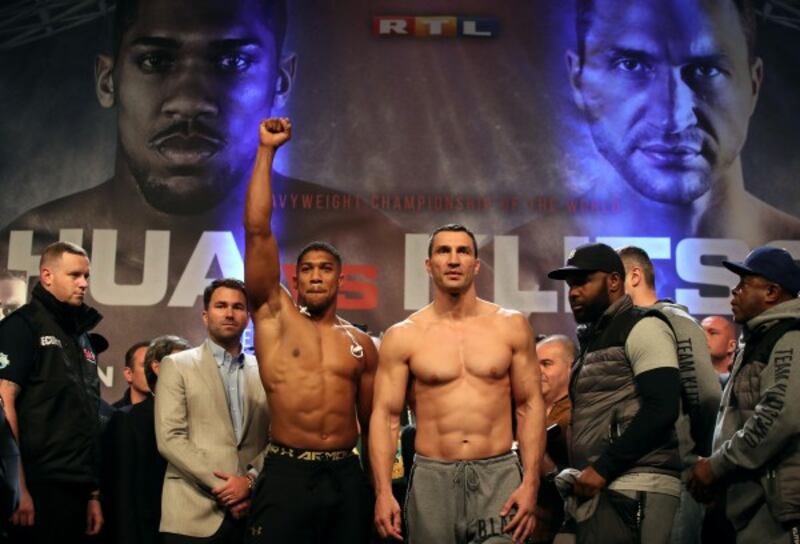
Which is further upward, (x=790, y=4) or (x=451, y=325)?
(x=790, y=4)

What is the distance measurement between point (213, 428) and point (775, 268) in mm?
2262

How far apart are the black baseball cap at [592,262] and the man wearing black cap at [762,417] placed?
17.9 inches

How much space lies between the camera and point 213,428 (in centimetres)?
385

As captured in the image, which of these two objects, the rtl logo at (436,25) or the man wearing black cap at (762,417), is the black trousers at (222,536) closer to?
the man wearing black cap at (762,417)

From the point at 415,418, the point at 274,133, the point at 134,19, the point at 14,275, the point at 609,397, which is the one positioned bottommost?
the point at 415,418

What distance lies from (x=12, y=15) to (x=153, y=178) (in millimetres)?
1654

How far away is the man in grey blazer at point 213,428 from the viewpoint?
3.75 metres

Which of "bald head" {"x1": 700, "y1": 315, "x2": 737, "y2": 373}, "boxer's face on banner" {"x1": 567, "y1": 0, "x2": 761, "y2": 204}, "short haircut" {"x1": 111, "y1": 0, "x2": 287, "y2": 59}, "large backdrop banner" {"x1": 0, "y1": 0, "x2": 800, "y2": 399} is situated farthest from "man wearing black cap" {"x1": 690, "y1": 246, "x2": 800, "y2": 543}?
"short haircut" {"x1": 111, "y1": 0, "x2": 287, "y2": 59}

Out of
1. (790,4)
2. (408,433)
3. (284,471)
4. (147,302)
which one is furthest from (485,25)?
(284,471)

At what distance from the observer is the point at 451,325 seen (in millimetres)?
3607

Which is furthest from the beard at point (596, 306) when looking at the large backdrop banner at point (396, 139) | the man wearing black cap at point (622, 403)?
the large backdrop banner at point (396, 139)

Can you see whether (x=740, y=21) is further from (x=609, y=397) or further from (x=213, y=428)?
(x=213, y=428)

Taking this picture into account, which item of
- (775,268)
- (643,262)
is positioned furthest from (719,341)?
(775,268)

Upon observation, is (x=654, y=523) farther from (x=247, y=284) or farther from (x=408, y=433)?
(x=247, y=284)
